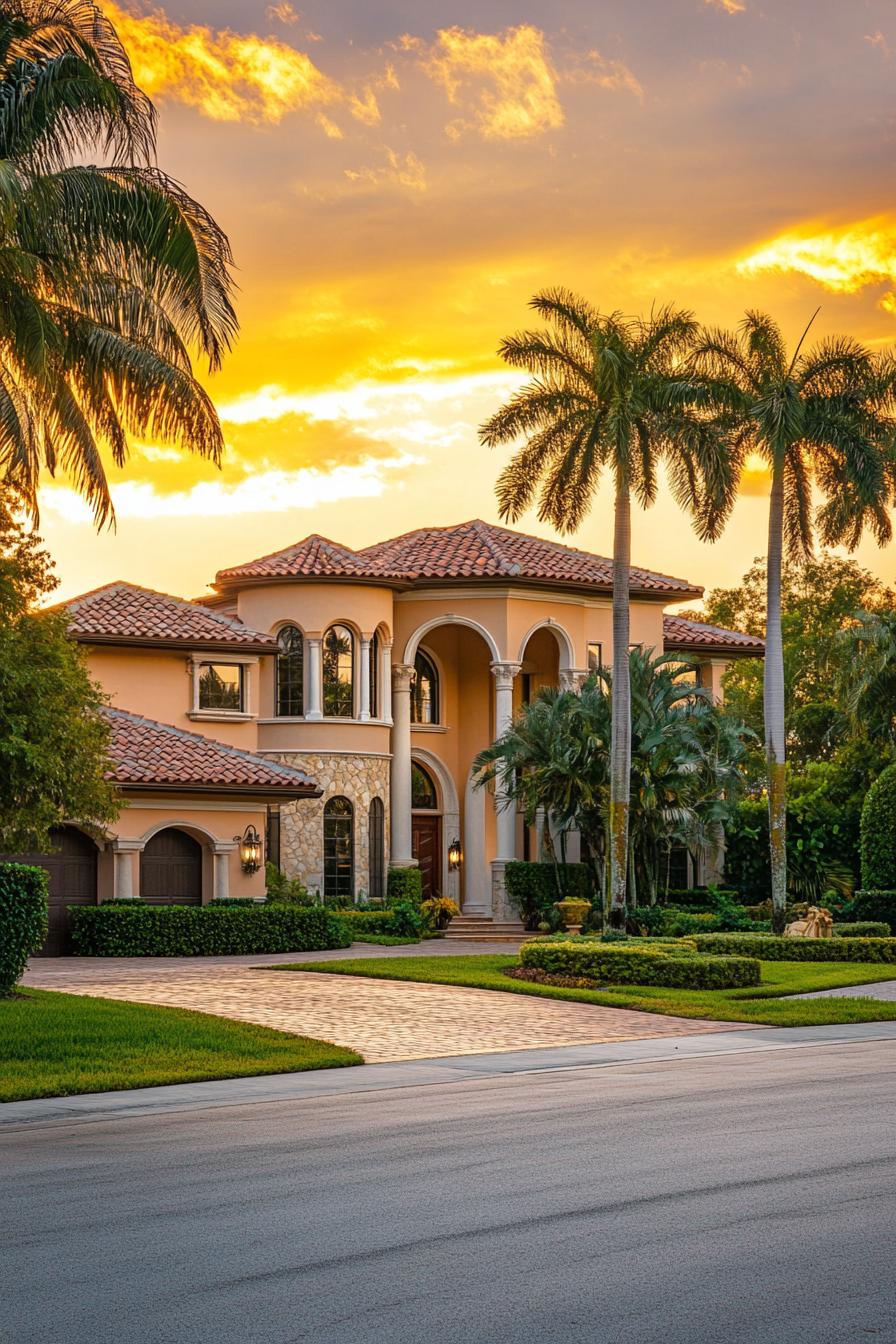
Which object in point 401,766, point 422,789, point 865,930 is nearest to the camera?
point 865,930

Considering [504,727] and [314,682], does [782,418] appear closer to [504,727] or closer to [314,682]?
[504,727]

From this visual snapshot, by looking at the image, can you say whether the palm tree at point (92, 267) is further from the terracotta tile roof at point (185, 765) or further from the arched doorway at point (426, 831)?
the arched doorway at point (426, 831)

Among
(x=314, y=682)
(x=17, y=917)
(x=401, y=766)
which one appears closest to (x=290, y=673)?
(x=314, y=682)

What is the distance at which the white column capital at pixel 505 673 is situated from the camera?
42750 mm

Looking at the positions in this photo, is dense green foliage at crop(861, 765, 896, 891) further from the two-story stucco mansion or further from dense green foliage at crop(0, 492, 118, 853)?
dense green foliage at crop(0, 492, 118, 853)

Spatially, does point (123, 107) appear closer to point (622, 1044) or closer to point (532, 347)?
point (622, 1044)

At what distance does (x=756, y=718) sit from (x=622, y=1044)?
5382 cm

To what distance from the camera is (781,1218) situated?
28.6 feet

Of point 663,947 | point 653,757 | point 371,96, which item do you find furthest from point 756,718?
point 371,96

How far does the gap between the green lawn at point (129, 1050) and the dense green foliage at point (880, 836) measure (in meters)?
24.9

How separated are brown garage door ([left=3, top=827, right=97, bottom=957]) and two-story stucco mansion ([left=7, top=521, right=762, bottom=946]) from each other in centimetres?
4

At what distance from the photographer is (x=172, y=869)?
3472cm

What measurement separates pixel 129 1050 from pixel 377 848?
78.9ft

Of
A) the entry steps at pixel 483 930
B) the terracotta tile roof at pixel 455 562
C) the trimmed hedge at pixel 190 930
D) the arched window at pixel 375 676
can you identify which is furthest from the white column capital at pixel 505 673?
the trimmed hedge at pixel 190 930
